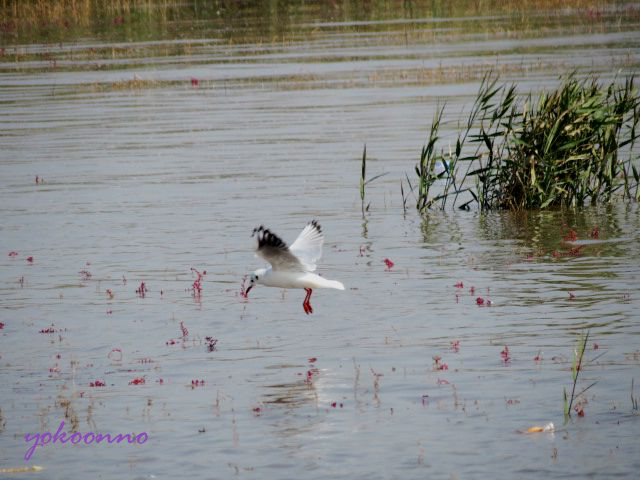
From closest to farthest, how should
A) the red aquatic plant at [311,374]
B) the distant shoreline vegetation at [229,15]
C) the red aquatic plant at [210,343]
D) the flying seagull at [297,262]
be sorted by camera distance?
1. the red aquatic plant at [311,374]
2. the flying seagull at [297,262]
3. the red aquatic plant at [210,343]
4. the distant shoreline vegetation at [229,15]

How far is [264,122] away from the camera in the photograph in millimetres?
28656

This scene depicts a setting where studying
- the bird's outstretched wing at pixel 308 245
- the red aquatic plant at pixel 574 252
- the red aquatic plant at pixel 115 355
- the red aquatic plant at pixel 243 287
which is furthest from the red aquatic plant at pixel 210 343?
the red aquatic plant at pixel 574 252

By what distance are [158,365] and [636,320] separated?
4818 millimetres

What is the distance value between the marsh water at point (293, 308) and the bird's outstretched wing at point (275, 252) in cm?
84

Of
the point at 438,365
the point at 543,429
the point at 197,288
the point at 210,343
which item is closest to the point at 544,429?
the point at 543,429

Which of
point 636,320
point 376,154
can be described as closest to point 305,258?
point 636,320

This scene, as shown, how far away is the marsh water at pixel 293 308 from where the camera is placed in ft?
29.3

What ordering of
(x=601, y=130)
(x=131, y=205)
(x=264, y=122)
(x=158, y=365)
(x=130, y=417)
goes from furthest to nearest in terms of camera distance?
(x=264, y=122)
(x=131, y=205)
(x=601, y=130)
(x=158, y=365)
(x=130, y=417)

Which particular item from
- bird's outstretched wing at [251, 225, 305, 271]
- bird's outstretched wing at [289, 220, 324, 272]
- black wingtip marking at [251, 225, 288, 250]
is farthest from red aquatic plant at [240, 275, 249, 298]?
black wingtip marking at [251, 225, 288, 250]

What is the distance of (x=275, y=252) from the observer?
10.8m

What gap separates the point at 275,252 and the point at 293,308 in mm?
2476

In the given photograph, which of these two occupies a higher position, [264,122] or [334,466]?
[264,122]

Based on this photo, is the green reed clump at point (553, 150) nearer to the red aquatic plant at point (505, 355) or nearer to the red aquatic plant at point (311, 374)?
the red aquatic plant at point (505, 355)

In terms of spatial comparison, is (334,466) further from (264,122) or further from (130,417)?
(264,122)
